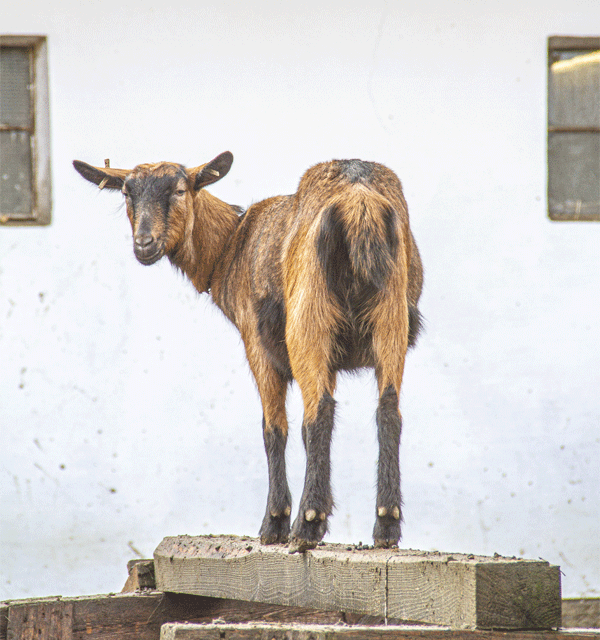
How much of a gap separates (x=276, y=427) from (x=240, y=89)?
8.15ft

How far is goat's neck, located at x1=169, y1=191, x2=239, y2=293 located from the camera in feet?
12.8

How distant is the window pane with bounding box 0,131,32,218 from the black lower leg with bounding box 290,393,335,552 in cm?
334

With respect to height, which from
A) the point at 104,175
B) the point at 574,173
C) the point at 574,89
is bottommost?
the point at 104,175

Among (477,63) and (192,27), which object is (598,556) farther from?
(192,27)

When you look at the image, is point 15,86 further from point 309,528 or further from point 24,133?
point 309,528

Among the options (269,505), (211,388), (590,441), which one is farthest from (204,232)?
(590,441)

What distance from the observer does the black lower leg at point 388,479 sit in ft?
8.86

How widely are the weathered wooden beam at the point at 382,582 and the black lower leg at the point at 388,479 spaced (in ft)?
0.25

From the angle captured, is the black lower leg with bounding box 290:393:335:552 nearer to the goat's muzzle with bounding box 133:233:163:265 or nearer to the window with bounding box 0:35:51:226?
the goat's muzzle with bounding box 133:233:163:265

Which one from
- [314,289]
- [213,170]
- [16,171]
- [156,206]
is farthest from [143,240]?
[16,171]

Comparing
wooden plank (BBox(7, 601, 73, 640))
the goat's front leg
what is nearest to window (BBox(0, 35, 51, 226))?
the goat's front leg

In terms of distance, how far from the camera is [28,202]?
5539 millimetres

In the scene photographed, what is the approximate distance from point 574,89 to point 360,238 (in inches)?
135

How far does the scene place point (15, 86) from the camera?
5500mm
